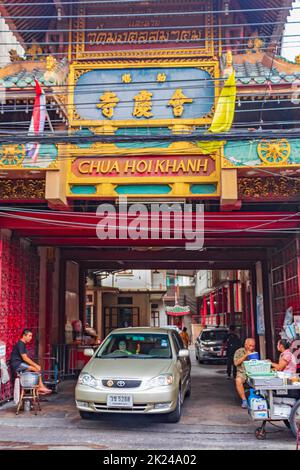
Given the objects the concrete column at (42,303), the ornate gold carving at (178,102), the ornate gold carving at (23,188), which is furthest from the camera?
the concrete column at (42,303)

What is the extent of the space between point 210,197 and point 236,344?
678cm

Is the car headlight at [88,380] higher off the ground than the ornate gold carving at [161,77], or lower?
lower

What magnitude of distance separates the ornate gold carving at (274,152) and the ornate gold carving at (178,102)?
6.40 ft

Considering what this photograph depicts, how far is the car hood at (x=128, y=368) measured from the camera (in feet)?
23.5

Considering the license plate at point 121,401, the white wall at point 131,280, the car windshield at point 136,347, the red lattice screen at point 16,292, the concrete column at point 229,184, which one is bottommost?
the license plate at point 121,401

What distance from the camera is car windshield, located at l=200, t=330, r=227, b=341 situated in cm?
2095

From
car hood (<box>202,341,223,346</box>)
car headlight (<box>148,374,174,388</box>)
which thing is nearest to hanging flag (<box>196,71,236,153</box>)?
car headlight (<box>148,374,174,388</box>)

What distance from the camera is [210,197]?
367 inches

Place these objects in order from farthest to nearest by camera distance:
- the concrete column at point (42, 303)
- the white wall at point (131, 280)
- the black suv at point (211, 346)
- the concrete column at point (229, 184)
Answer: the white wall at point (131, 280) < the black suv at point (211, 346) < the concrete column at point (42, 303) < the concrete column at point (229, 184)

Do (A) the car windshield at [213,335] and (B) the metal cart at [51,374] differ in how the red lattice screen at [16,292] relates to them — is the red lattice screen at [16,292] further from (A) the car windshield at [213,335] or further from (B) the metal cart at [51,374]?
(A) the car windshield at [213,335]

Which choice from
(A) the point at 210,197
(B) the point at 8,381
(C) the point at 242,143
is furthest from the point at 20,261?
(C) the point at 242,143

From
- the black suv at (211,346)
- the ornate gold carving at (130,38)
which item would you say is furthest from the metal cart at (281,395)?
the black suv at (211,346)

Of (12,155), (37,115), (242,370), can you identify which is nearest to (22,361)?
(12,155)
